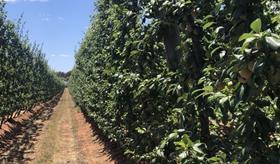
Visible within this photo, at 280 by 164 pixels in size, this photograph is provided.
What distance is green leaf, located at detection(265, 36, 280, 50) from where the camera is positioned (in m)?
2.24

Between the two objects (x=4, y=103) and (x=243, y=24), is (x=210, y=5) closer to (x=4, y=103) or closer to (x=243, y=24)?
(x=243, y=24)

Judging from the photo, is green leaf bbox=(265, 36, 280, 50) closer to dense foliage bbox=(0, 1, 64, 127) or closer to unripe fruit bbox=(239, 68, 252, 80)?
unripe fruit bbox=(239, 68, 252, 80)

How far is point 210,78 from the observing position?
3.79 m

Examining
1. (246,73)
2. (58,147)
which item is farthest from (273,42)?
(58,147)

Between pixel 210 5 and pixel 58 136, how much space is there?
52.7ft

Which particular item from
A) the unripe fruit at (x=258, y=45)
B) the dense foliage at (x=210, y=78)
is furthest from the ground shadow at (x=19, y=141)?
the unripe fruit at (x=258, y=45)

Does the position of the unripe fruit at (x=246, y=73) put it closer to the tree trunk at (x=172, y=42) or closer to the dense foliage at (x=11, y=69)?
the tree trunk at (x=172, y=42)

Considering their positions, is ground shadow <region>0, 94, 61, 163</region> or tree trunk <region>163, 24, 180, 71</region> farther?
ground shadow <region>0, 94, 61, 163</region>

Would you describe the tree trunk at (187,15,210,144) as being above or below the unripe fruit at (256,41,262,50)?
above

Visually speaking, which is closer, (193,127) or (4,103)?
(193,127)

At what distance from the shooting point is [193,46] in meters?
4.55

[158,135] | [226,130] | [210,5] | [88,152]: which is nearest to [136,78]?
[158,135]

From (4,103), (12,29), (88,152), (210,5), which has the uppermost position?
(12,29)

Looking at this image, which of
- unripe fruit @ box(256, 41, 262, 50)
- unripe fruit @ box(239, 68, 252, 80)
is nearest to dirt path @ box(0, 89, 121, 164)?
unripe fruit @ box(239, 68, 252, 80)
